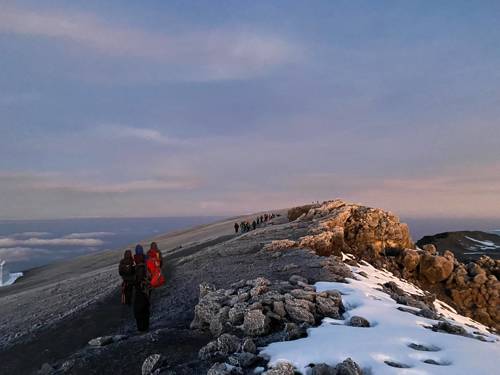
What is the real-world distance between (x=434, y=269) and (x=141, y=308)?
15.4 metres

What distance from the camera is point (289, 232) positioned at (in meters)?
25.0

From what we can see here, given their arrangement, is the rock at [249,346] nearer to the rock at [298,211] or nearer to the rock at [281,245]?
the rock at [281,245]

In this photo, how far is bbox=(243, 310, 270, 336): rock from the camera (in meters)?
9.96

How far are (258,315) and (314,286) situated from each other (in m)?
3.50

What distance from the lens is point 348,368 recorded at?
730cm

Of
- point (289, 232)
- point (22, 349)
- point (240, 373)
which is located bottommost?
point (22, 349)

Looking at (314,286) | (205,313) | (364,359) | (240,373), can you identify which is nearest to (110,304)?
(205,313)

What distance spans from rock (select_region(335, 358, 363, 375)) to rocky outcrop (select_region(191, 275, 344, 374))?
1685 millimetres

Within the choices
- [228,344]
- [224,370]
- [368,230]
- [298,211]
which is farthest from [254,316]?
[298,211]

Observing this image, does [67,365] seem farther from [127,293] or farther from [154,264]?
[154,264]

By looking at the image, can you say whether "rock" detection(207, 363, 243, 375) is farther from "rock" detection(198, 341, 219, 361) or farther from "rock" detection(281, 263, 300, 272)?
"rock" detection(281, 263, 300, 272)

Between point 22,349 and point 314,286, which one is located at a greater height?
point 314,286

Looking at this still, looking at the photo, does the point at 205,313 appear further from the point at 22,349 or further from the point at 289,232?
the point at 289,232

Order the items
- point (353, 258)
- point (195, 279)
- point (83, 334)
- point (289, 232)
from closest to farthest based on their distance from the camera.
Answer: point (83, 334)
point (195, 279)
point (353, 258)
point (289, 232)
